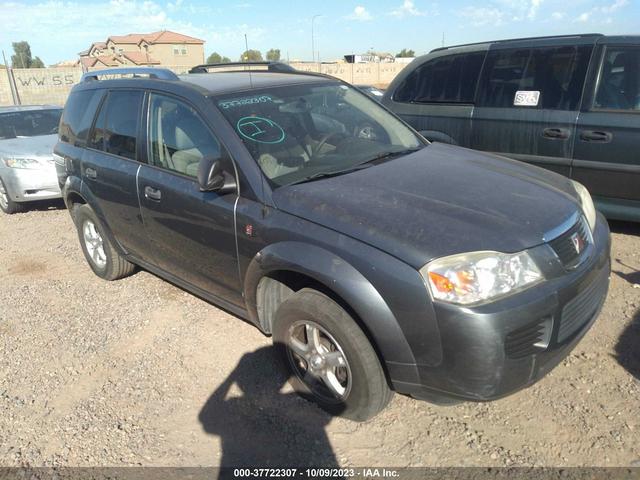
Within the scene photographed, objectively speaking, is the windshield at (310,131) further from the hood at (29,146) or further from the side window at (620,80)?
the hood at (29,146)

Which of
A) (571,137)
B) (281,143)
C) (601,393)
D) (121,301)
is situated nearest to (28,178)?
(121,301)

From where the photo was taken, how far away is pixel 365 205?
255cm

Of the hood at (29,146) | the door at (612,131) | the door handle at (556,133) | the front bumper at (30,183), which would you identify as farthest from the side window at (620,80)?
the hood at (29,146)

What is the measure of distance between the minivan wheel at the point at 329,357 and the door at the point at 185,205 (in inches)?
21.2

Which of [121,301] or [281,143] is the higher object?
[281,143]

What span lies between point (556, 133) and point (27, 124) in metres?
8.06

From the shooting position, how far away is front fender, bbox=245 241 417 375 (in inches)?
90.4

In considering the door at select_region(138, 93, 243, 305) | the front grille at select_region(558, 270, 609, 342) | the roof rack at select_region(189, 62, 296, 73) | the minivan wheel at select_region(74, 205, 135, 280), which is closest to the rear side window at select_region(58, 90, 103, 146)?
the minivan wheel at select_region(74, 205, 135, 280)

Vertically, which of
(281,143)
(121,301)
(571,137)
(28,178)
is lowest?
(121,301)

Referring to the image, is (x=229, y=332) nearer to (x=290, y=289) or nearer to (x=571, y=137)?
(x=290, y=289)

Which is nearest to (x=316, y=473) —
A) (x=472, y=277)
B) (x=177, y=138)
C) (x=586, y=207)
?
(x=472, y=277)

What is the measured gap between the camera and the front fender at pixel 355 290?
2.29 m

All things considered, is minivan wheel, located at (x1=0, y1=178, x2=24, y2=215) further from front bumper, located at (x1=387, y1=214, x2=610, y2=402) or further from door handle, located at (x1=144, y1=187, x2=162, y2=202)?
front bumper, located at (x1=387, y1=214, x2=610, y2=402)

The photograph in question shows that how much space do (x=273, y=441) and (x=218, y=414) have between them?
42 centimetres
